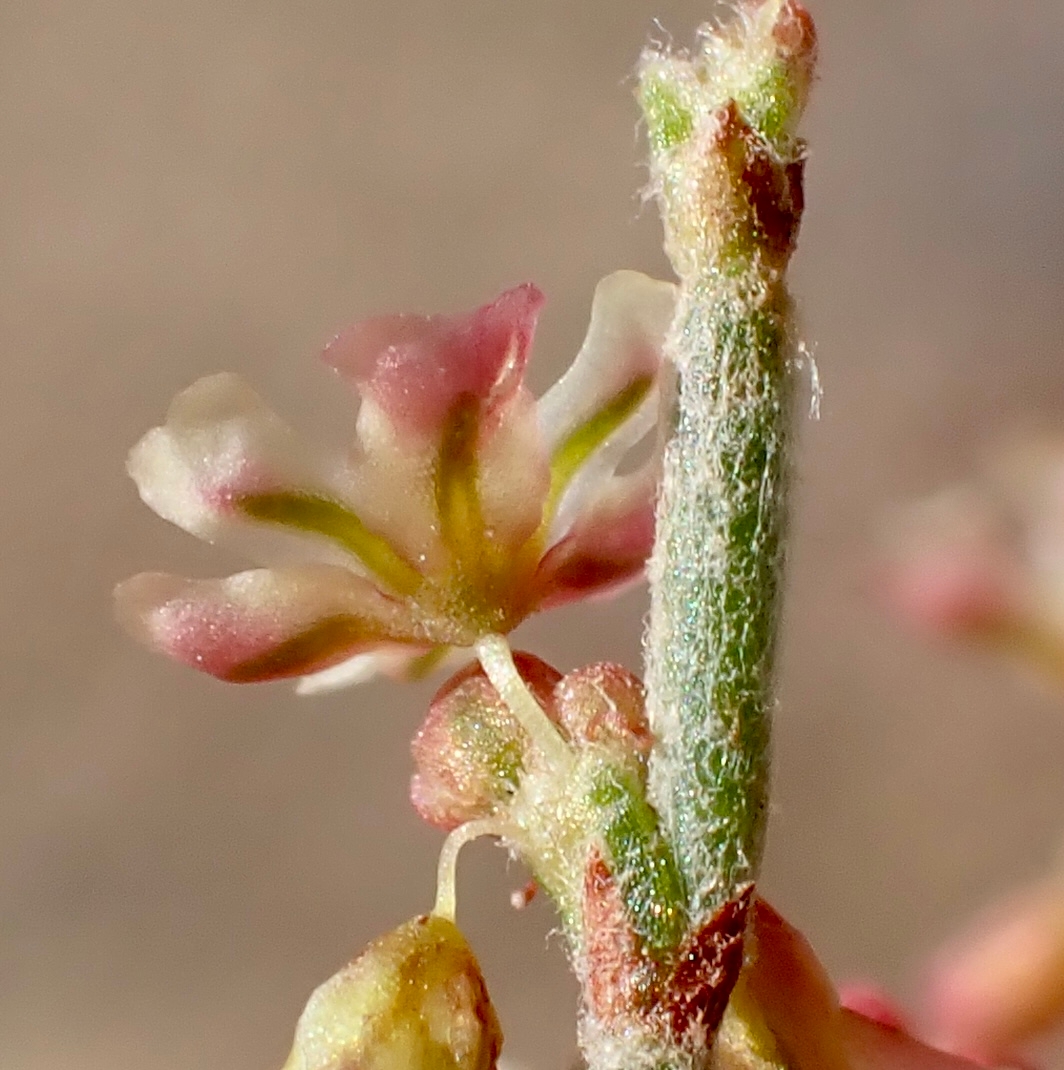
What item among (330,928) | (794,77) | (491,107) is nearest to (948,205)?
(491,107)

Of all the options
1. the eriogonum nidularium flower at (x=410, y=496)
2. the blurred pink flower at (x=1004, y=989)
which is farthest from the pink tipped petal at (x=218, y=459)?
the blurred pink flower at (x=1004, y=989)

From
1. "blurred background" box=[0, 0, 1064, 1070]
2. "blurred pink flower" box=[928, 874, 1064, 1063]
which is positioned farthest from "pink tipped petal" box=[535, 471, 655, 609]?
"blurred background" box=[0, 0, 1064, 1070]

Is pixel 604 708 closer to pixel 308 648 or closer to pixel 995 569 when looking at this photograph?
pixel 308 648

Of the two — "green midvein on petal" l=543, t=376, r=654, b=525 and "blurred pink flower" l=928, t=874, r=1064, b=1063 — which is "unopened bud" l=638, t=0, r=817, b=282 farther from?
"blurred pink flower" l=928, t=874, r=1064, b=1063

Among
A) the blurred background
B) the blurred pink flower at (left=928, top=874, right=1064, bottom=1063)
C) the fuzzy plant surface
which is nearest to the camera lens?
the fuzzy plant surface

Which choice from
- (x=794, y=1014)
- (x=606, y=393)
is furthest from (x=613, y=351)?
(x=794, y=1014)

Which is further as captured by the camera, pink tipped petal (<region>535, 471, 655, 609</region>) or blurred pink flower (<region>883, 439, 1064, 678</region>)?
blurred pink flower (<region>883, 439, 1064, 678</region>)

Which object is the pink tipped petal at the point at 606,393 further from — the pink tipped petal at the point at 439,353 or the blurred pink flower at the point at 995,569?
the blurred pink flower at the point at 995,569
